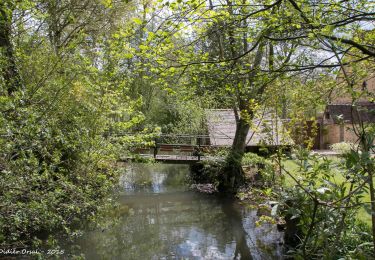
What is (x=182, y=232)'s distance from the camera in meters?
9.15

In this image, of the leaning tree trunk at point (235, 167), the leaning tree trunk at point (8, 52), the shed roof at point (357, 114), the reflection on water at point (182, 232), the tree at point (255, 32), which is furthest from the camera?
the leaning tree trunk at point (235, 167)

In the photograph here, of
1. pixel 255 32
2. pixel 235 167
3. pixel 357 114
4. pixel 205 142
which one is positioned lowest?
pixel 235 167

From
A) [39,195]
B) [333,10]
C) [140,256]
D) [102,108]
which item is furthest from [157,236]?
[333,10]

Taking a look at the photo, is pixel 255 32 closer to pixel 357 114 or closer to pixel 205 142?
pixel 357 114

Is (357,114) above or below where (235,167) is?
above

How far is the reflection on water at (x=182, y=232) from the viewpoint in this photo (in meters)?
7.52

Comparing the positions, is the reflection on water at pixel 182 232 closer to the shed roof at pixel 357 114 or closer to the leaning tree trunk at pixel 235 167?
the leaning tree trunk at pixel 235 167

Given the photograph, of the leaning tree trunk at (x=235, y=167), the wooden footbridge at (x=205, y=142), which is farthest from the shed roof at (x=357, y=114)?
the wooden footbridge at (x=205, y=142)

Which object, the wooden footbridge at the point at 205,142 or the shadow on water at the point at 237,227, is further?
the wooden footbridge at the point at 205,142

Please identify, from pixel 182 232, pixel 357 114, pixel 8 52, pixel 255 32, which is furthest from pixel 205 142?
pixel 357 114

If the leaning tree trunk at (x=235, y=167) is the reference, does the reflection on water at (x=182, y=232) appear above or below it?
below

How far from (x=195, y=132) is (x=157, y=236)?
10770 millimetres

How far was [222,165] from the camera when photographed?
44.6 feet

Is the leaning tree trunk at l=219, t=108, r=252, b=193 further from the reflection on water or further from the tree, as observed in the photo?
the tree
